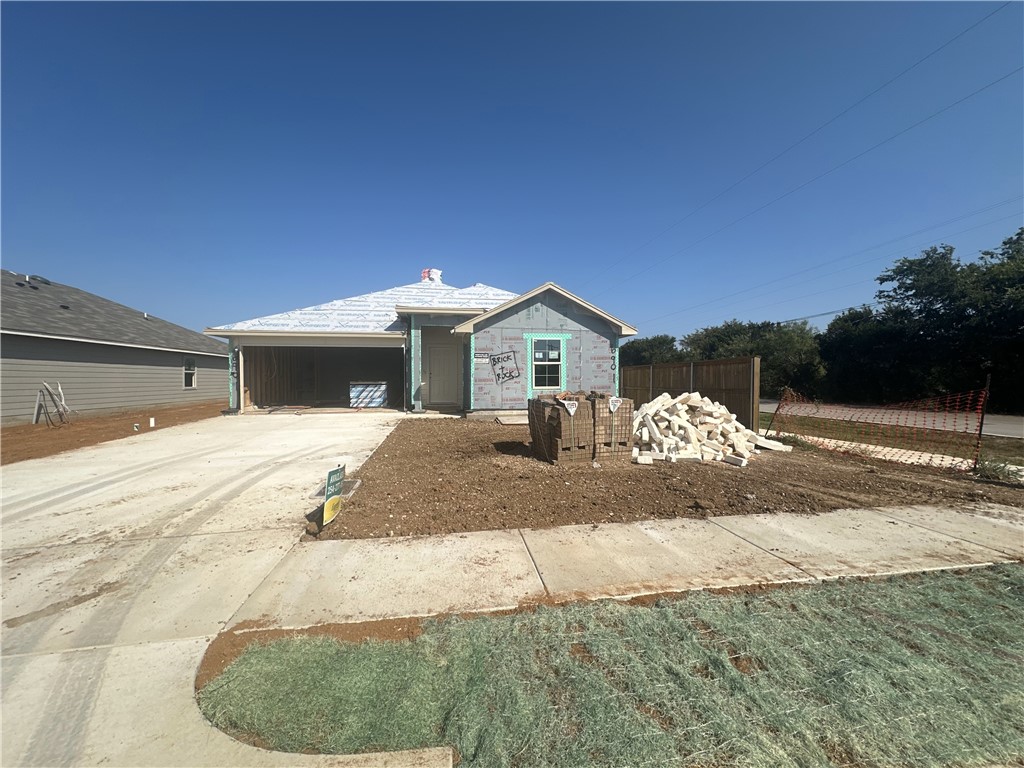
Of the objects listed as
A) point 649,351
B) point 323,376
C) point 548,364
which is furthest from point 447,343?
point 649,351

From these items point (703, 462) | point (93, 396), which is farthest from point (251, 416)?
point (703, 462)

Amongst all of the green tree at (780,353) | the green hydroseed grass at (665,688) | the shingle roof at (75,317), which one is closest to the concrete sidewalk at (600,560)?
the green hydroseed grass at (665,688)

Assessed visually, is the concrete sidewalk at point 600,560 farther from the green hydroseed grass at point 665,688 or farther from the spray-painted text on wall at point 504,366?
the spray-painted text on wall at point 504,366

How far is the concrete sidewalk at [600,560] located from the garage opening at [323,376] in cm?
1437

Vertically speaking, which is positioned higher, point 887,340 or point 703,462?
point 887,340

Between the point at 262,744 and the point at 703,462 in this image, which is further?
the point at 703,462

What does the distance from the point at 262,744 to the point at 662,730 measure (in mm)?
1800

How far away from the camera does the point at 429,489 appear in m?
5.98

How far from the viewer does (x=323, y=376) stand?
23109mm

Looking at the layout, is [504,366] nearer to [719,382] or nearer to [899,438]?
[719,382]

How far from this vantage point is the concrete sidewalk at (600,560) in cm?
324

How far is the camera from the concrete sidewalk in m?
3.24

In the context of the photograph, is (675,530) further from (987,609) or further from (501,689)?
(501,689)

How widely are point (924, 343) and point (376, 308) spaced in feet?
92.9
